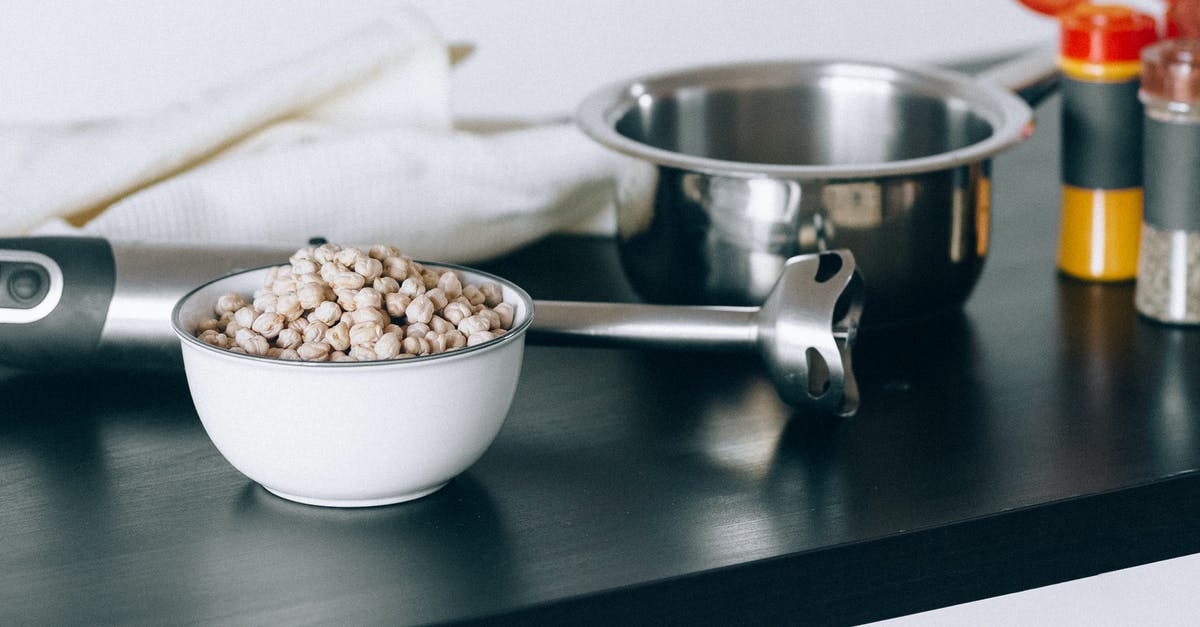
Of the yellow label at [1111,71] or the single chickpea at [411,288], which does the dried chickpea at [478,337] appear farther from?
the yellow label at [1111,71]

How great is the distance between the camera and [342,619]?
0.60m

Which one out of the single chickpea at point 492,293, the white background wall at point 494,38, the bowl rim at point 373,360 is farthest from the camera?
the white background wall at point 494,38

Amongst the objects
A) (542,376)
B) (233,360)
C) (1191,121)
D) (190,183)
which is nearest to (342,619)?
(233,360)

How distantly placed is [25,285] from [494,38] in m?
1.73

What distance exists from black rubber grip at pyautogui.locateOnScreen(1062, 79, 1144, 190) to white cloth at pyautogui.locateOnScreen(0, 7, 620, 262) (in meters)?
0.35

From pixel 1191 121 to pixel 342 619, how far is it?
0.62 metres

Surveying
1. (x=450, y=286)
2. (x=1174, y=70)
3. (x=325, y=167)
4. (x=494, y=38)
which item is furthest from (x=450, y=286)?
(x=494, y=38)

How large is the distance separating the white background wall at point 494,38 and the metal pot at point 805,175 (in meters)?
0.98

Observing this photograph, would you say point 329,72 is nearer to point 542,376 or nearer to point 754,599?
point 542,376

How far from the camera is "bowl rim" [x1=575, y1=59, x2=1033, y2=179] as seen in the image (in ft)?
2.73

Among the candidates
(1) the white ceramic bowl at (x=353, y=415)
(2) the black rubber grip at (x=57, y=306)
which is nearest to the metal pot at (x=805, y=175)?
(1) the white ceramic bowl at (x=353, y=415)

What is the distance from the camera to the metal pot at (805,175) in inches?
33.3

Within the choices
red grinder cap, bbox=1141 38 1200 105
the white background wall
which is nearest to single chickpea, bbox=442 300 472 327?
red grinder cap, bbox=1141 38 1200 105

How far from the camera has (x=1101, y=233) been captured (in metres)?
1.03
